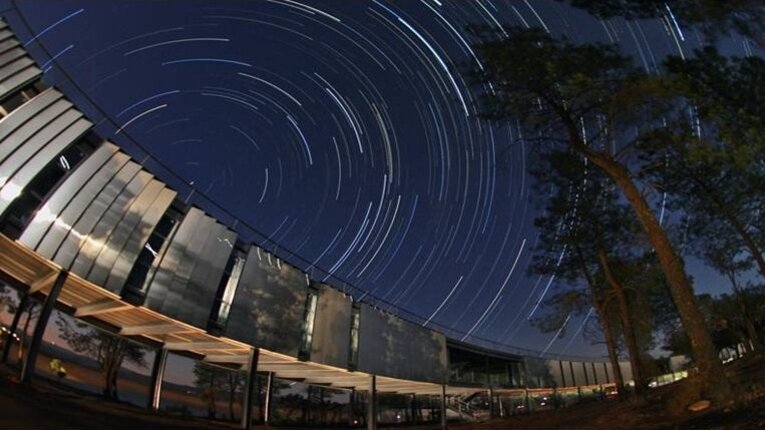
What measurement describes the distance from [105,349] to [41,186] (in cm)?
724

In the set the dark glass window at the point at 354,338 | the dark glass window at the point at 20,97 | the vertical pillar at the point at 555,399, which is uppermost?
the dark glass window at the point at 20,97

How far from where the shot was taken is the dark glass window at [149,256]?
12.8 meters

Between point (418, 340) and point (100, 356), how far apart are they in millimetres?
18064

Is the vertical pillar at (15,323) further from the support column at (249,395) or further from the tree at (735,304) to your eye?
the tree at (735,304)

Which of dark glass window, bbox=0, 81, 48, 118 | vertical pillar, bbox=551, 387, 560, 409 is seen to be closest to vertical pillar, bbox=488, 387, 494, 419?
vertical pillar, bbox=551, 387, 560, 409

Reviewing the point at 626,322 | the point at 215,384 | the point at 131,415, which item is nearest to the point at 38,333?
the point at 131,415

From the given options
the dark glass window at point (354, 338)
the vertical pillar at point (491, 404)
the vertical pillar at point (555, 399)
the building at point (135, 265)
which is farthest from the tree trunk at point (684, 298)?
the vertical pillar at point (555, 399)

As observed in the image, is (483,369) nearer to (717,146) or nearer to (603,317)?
(603,317)

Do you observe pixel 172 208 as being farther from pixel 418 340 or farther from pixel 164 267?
pixel 418 340

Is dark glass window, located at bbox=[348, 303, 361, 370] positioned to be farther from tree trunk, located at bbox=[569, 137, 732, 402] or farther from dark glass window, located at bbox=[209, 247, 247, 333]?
tree trunk, located at bbox=[569, 137, 732, 402]

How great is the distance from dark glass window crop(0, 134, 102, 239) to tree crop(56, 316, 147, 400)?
6.09 metres

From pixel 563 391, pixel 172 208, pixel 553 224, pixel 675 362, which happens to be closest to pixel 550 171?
pixel 553 224

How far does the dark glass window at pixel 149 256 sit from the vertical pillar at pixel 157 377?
490 centimetres

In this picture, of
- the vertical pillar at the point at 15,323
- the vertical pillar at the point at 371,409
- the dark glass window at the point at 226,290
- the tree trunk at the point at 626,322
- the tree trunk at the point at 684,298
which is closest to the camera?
the tree trunk at the point at 684,298
